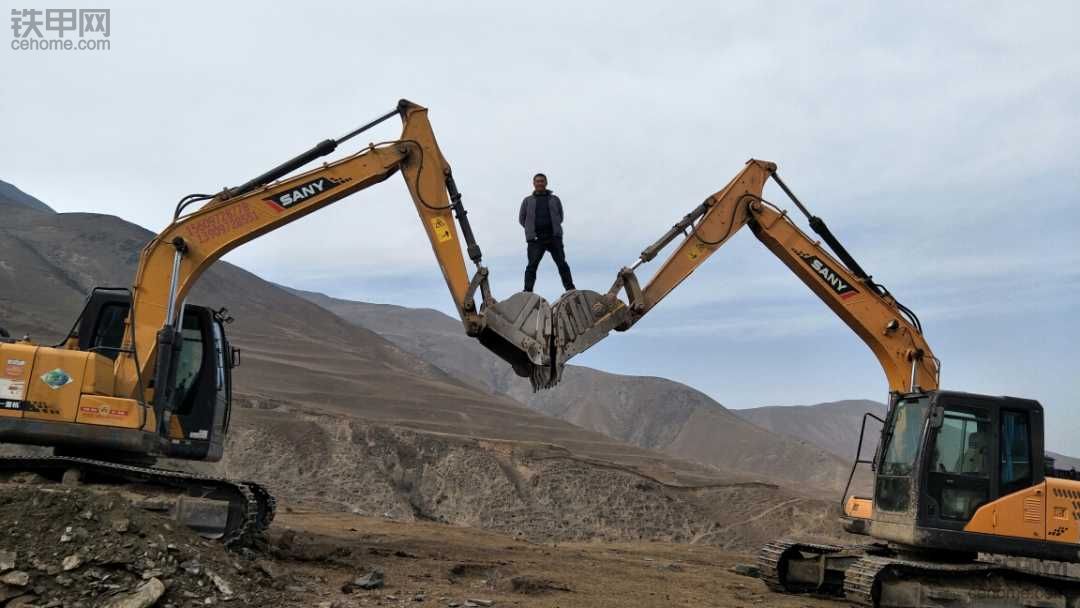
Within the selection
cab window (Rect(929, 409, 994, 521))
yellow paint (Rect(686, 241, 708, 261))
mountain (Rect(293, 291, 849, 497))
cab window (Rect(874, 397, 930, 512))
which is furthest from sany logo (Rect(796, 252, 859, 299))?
mountain (Rect(293, 291, 849, 497))

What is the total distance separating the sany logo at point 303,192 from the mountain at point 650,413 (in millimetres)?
38811

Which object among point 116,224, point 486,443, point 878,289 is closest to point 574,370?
point 116,224

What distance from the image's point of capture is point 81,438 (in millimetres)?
9078

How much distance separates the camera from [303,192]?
412 inches

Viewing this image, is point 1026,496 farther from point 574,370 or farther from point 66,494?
point 574,370

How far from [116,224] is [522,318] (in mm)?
69636

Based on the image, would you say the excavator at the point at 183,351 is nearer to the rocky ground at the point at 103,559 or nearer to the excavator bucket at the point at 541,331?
the excavator bucket at the point at 541,331

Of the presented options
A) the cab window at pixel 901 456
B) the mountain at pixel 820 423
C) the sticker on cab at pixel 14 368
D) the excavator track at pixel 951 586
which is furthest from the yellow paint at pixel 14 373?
the mountain at pixel 820 423

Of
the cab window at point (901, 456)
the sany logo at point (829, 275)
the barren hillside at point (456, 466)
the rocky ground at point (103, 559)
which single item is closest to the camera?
the rocky ground at point (103, 559)

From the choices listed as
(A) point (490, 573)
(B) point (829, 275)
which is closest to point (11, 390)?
(A) point (490, 573)

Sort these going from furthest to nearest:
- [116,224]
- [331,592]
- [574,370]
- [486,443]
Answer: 1. [574,370]
2. [116,224]
3. [486,443]
4. [331,592]

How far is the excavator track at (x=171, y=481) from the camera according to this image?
362 inches

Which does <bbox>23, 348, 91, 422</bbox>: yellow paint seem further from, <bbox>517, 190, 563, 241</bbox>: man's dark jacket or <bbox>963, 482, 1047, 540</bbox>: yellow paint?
<bbox>963, 482, 1047, 540</bbox>: yellow paint

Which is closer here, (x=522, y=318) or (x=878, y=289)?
(x=522, y=318)
